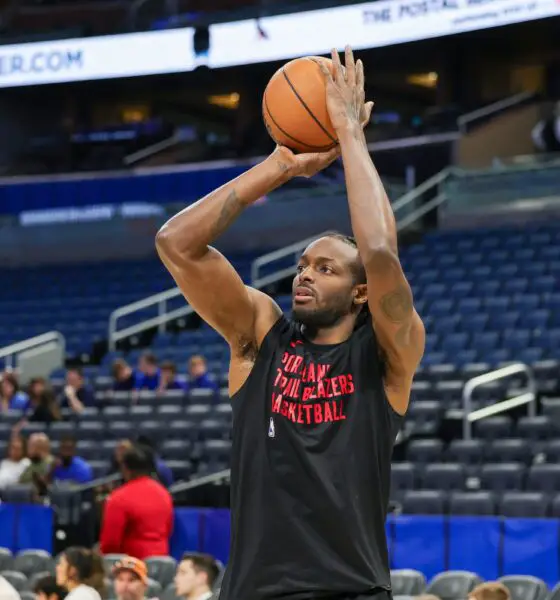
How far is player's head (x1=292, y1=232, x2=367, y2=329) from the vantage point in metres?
3.07

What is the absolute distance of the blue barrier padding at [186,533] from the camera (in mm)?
9703

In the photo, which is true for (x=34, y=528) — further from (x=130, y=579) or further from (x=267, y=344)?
(x=267, y=344)

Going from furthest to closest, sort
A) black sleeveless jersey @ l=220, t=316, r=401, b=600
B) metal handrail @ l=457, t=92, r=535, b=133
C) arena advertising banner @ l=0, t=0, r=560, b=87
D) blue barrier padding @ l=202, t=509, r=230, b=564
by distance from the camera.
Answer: metal handrail @ l=457, t=92, r=535, b=133 → arena advertising banner @ l=0, t=0, r=560, b=87 → blue barrier padding @ l=202, t=509, r=230, b=564 → black sleeveless jersey @ l=220, t=316, r=401, b=600

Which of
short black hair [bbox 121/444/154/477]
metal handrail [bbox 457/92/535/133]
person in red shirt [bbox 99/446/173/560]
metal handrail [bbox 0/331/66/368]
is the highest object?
metal handrail [bbox 457/92/535/133]

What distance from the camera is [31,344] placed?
17047 millimetres

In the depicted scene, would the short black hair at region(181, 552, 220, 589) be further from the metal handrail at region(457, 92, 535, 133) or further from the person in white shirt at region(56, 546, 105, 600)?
the metal handrail at region(457, 92, 535, 133)

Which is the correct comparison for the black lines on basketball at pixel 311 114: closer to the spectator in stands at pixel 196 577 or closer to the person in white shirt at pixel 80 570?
the spectator in stands at pixel 196 577

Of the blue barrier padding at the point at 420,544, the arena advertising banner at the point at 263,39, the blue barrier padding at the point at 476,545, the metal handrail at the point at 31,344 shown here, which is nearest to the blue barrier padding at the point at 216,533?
the blue barrier padding at the point at 420,544

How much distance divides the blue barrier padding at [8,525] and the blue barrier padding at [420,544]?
3.34m

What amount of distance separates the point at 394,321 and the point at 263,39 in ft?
59.6

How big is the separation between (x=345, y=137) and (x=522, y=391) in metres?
9.54

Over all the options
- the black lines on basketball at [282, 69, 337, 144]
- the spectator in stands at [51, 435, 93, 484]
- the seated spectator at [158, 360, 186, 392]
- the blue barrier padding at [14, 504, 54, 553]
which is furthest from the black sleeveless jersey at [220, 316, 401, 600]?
the seated spectator at [158, 360, 186, 392]

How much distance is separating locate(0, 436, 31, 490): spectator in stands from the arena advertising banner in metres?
9.76

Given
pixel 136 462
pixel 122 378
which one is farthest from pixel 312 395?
pixel 122 378
